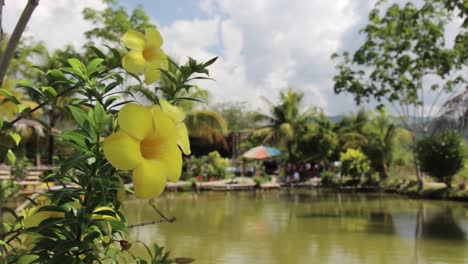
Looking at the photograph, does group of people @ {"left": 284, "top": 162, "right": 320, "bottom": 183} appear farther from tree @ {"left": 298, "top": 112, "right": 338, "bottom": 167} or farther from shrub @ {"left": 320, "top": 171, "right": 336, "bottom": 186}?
shrub @ {"left": 320, "top": 171, "right": 336, "bottom": 186}

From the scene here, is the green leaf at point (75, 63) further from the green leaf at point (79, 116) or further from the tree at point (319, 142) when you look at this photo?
the tree at point (319, 142)

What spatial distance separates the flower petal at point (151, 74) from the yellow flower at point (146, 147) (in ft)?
0.38

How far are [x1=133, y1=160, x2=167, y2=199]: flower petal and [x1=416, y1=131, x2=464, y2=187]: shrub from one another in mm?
12337

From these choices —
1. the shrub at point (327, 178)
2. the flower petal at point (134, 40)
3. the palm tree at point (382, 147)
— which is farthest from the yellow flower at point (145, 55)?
the shrub at point (327, 178)

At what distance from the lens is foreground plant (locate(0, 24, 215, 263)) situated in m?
0.64

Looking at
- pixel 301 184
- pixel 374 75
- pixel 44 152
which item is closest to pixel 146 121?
pixel 374 75

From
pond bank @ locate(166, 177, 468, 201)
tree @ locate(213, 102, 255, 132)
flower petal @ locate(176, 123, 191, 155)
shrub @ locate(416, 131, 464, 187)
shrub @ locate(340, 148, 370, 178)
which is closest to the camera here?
flower petal @ locate(176, 123, 191, 155)

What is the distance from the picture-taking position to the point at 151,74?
81 cm

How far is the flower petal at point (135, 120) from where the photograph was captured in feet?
2.08

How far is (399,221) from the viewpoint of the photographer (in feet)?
26.0

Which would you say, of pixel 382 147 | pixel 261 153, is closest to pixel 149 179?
pixel 382 147

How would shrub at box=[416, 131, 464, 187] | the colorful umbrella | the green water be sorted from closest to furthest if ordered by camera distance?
the green water
shrub at box=[416, 131, 464, 187]
the colorful umbrella

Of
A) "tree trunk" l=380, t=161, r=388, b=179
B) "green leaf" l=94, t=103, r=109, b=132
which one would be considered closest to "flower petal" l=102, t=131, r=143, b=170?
"green leaf" l=94, t=103, r=109, b=132

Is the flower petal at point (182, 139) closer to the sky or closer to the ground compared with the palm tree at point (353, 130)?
closer to the ground
